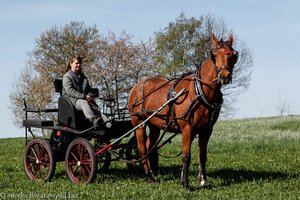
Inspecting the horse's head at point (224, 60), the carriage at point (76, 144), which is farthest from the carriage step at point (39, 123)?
the horse's head at point (224, 60)

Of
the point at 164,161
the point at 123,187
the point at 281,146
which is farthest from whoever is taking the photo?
the point at 281,146

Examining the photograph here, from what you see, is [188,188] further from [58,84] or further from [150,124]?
[58,84]

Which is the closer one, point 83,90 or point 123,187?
point 123,187

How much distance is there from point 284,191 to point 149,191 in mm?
2415

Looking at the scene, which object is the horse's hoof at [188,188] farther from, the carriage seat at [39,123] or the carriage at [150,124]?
the carriage seat at [39,123]

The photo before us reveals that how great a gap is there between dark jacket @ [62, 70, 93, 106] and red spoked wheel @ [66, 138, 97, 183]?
2.99 feet

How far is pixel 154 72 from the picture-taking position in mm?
45438

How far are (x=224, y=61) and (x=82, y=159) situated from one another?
3703 mm

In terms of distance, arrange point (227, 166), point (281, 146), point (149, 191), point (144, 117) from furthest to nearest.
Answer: point (281, 146) < point (227, 166) < point (144, 117) < point (149, 191)

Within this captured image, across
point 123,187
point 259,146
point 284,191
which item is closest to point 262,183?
point 284,191

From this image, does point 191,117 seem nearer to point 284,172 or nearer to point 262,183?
point 262,183

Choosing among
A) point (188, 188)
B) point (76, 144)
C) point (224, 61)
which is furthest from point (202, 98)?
point (76, 144)

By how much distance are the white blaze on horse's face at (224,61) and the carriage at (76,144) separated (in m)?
2.39

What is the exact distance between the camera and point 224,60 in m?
8.91
